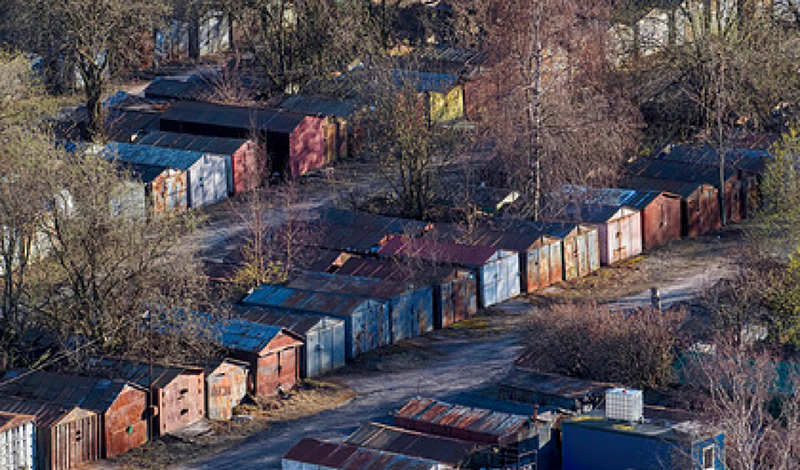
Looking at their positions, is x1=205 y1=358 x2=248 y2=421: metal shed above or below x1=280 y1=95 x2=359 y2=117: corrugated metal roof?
below

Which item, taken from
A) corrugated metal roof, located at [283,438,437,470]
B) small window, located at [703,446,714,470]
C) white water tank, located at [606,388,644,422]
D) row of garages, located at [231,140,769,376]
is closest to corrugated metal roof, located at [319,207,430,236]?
row of garages, located at [231,140,769,376]

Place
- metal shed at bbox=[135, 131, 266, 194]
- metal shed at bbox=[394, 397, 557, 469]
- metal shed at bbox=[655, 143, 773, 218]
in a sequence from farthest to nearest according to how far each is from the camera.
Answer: metal shed at bbox=[135, 131, 266, 194] < metal shed at bbox=[655, 143, 773, 218] < metal shed at bbox=[394, 397, 557, 469]

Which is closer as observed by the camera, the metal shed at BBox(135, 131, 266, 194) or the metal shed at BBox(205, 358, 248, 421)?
the metal shed at BBox(205, 358, 248, 421)

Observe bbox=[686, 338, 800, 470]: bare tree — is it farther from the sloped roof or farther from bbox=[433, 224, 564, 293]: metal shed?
bbox=[433, 224, 564, 293]: metal shed

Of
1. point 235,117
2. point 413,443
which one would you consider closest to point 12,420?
point 413,443

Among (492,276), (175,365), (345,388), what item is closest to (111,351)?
(175,365)

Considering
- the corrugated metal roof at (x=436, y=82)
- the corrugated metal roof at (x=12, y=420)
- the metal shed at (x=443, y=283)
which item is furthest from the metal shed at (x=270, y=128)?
the corrugated metal roof at (x=12, y=420)
